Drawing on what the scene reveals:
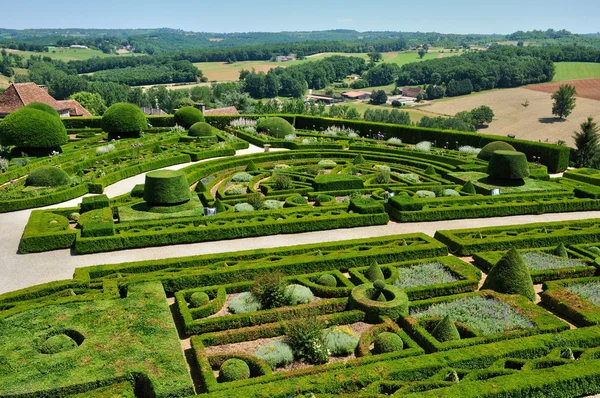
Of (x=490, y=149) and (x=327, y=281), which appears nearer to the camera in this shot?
(x=327, y=281)

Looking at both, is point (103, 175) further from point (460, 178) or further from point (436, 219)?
point (460, 178)

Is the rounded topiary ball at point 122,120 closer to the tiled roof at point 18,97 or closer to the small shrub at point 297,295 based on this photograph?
the tiled roof at point 18,97

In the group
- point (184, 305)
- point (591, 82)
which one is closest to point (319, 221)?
point (184, 305)

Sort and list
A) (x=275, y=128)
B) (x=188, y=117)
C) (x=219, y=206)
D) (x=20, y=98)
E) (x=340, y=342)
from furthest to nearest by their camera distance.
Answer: (x=20, y=98)
(x=188, y=117)
(x=275, y=128)
(x=219, y=206)
(x=340, y=342)

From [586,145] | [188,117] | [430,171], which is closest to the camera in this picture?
[430,171]

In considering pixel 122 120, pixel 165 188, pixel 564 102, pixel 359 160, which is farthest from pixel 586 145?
pixel 564 102

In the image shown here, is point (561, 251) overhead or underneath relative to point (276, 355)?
overhead

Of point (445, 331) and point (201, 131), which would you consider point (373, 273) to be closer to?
point (445, 331)

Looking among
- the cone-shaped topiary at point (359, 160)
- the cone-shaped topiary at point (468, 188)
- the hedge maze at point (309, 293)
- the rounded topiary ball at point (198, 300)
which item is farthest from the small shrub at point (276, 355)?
the cone-shaped topiary at point (359, 160)

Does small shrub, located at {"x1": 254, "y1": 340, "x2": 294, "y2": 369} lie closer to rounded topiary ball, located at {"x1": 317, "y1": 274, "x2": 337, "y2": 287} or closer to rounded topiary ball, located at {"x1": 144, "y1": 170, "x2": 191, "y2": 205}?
rounded topiary ball, located at {"x1": 317, "y1": 274, "x2": 337, "y2": 287}
